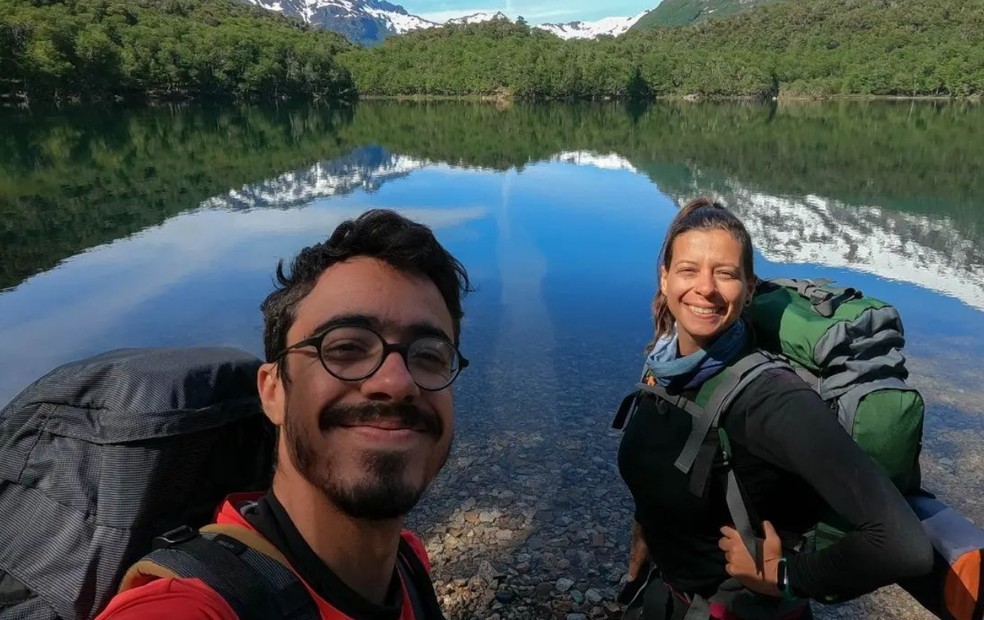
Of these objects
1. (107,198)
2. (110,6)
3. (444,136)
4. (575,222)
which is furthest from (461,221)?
(110,6)

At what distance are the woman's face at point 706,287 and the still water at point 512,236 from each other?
5893 mm

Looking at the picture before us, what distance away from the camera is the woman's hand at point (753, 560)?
241 centimetres

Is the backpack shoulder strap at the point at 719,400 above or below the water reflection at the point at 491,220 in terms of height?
above

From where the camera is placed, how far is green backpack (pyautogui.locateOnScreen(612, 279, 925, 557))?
2.31m

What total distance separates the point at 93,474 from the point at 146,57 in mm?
114677

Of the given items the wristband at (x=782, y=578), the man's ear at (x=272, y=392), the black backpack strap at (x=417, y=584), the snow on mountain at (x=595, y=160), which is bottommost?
the snow on mountain at (x=595, y=160)

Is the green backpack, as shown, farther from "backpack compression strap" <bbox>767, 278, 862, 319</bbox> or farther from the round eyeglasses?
the round eyeglasses

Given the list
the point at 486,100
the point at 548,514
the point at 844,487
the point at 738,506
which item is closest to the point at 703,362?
the point at 738,506

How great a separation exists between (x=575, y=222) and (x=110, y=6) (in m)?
137

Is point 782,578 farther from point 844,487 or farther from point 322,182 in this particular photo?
point 322,182

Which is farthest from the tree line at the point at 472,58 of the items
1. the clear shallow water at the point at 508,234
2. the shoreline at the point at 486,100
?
the clear shallow water at the point at 508,234

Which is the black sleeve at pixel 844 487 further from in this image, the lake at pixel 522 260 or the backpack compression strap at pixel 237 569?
the lake at pixel 522 260

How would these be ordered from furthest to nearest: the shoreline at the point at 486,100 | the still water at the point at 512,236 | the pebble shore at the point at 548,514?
1. the shoreline at the point at 486,100
2. the still water at the point at 512,236
3. the pebble shore at the point at 548,514

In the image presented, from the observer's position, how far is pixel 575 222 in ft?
71.9
